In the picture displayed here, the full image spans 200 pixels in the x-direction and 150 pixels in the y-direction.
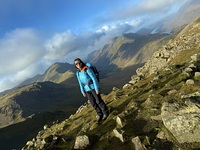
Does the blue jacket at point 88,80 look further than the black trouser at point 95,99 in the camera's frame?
No

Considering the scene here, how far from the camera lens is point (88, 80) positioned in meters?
19.6

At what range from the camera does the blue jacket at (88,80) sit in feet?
62.3

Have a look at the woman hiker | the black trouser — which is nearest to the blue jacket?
the woman hiker

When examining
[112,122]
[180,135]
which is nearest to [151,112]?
[112,122]

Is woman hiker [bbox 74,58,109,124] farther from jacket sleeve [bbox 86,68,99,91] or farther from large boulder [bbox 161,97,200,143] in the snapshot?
large boulder [bbox 161,97,200,143]

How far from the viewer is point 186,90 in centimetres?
2033

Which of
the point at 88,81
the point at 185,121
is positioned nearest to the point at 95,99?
the point at 88,81

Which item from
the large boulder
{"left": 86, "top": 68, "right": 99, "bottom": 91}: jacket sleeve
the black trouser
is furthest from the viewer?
the black trouser

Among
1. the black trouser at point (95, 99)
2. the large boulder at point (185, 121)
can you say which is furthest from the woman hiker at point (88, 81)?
the large boulder at point (185, 121)

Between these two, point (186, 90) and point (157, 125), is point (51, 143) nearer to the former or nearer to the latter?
point (157, 125)

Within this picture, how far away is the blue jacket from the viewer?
1900cm

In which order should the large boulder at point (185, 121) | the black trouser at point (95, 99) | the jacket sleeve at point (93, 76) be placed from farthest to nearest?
1. the black trouser at point (95, 99)
2. the jacket sleeve at point (93, 76)
3. the large boulder at point (185, 121)

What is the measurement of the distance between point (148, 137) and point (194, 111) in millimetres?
3140

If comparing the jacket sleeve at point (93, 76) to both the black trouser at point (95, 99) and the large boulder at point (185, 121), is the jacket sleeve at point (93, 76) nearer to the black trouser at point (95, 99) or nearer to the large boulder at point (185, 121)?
the black trouser at point (95, 99)
